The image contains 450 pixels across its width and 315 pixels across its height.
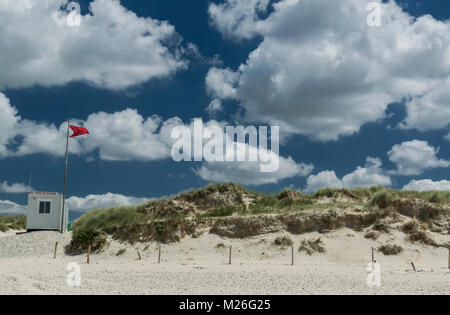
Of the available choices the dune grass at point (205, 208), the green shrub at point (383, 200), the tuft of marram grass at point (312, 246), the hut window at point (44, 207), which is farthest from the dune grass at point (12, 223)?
the green shrub at point (383, 200)

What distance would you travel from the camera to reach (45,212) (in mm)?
32281

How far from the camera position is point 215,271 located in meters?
20.4

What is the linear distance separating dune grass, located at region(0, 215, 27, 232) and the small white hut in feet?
35.6

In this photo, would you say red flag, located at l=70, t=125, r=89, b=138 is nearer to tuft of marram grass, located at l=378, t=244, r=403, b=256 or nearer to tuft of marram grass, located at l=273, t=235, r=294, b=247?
tuft of marram grass, located at l=273, t=235, r=294, b=247

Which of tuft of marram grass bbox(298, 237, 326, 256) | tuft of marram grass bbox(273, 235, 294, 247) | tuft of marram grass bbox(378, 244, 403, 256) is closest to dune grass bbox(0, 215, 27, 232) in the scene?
tuft of marram grass bbox(273, 235, 294, 247)

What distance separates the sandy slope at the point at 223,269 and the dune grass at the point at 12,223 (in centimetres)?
1121

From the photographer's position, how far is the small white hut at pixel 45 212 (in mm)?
32031

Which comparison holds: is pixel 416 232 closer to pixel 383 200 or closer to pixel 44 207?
pixel 383 200

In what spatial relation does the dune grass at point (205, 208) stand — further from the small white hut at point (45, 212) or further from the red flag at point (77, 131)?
the red flag at point (77, 131)

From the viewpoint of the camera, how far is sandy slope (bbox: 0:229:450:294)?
1526cm

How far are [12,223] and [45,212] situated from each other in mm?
14920
